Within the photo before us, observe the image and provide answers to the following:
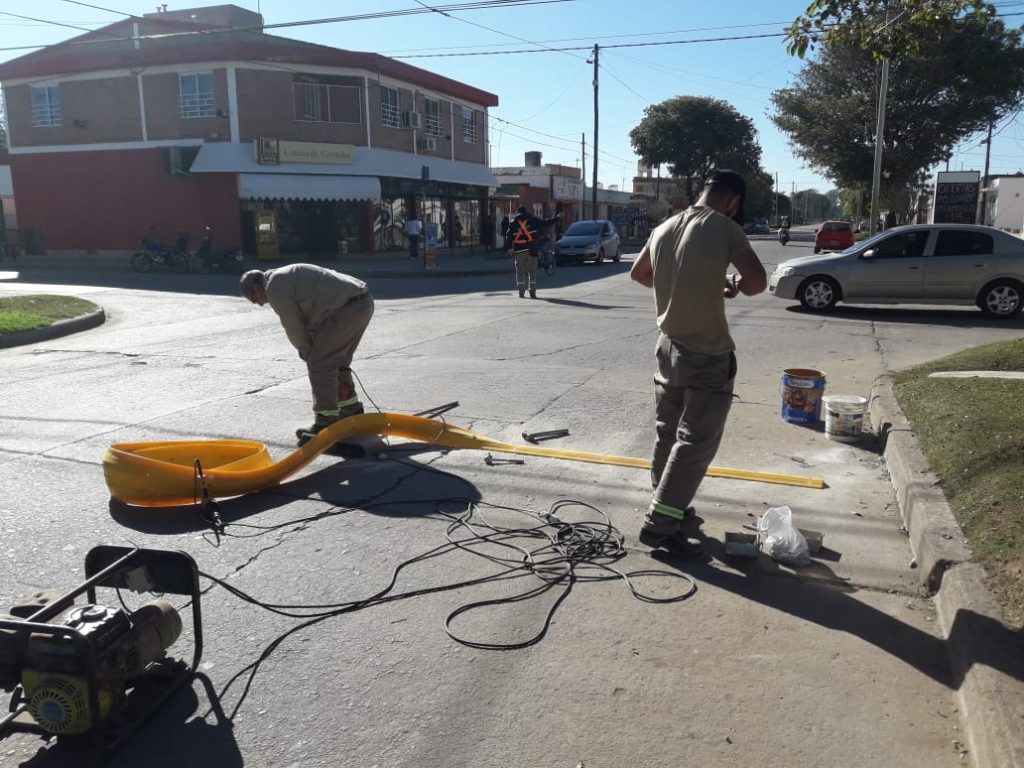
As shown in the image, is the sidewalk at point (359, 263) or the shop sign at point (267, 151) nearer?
the sidewalk at point (359, 263)

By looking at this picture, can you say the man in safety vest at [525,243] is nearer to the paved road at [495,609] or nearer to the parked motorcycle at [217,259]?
the paved road at [495,609]

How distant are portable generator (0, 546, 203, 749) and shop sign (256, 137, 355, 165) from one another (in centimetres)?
2835

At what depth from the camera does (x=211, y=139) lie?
29641 millimetres

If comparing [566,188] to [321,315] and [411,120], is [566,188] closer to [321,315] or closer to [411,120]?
[411,120]

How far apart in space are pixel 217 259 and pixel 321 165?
560cm

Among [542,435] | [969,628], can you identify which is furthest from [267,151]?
[969,628]

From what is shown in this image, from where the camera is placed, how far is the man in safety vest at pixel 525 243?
17047 millimetres

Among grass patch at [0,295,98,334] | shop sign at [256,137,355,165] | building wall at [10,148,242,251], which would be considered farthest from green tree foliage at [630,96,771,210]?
grass patch at [0,295,98,334]

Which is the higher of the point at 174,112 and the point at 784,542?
the point at 174,112

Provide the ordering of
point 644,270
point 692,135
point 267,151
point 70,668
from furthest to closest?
point 692,135
point 267,151
point 644,270
point 70,668

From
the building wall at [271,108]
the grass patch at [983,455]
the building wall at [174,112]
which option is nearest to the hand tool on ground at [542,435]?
the grass patch at [983,455]

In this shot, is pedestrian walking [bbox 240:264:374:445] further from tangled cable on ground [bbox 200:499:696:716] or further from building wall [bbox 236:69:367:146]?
building wall [bbox 236:69:367:146]

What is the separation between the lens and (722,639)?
357 centimetres

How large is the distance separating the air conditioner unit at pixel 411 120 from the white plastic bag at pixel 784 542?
1232 inches
